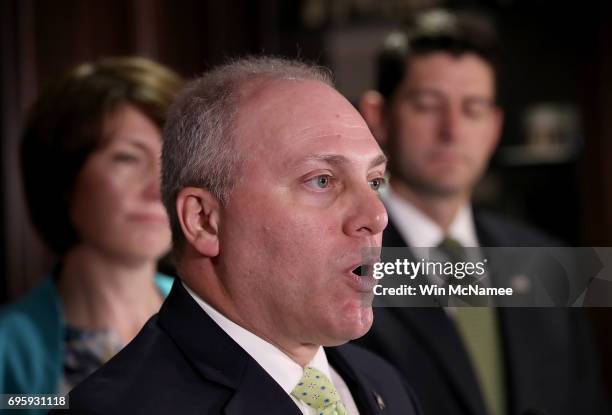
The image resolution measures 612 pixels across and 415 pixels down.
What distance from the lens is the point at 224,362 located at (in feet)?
2.70

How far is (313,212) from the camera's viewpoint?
79 centimetres

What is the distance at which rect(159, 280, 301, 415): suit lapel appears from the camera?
2.62 ft

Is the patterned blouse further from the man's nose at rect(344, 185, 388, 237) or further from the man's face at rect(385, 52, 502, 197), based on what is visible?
the man's nose at rect(344, 185, 388, 237)

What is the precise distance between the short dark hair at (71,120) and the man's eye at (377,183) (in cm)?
75

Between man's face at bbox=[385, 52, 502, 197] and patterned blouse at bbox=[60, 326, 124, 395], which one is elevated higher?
man's face at bbox=[385, 52, 502, 197]

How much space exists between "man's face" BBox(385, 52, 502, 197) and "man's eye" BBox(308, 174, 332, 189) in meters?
0.65

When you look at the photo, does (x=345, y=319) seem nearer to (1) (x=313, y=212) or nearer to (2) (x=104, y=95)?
(1) (x=313, y=212)

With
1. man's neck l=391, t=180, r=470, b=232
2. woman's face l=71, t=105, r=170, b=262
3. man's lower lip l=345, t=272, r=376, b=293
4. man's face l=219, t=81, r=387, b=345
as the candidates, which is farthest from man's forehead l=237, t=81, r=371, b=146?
woman's face l=71, t=105, r=170, b=262

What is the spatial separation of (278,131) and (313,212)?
0.09m

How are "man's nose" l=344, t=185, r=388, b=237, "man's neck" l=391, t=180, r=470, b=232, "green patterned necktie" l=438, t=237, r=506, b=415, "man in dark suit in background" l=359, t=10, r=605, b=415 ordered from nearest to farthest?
"man's nose" l=344, t=185, r=388, b=237 → "green patterned necktie" l=438, t=237, r=506, b=415 → "man in dark suit in background" l=359, t=10, r=605, b=415 → "man's neck" l=391, t=180, r=470, b=232

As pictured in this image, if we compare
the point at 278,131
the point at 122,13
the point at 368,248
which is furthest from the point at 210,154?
the point at 122,13

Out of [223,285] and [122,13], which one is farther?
[122,13]

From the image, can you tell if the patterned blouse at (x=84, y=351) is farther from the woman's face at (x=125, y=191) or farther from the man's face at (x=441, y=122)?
the man's face at (x=441, y=122)

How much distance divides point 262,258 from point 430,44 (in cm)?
98
